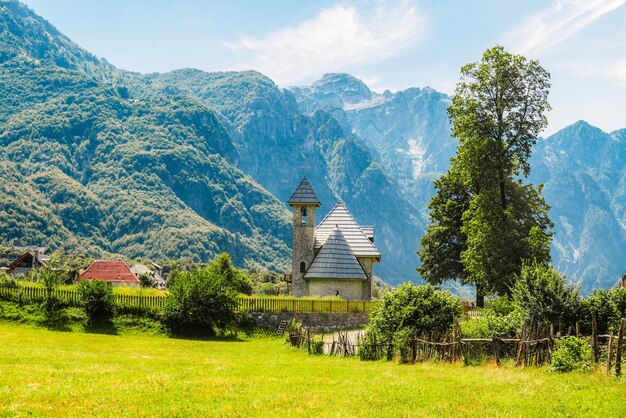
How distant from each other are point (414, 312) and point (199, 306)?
1512 cm

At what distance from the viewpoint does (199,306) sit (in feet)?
126

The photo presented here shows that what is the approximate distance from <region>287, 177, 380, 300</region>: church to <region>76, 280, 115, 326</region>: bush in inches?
612

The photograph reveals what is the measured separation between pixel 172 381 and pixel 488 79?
2860cm

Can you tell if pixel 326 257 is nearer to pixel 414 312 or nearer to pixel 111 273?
pixel 414 312

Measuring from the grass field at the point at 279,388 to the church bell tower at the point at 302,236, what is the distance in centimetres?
2582

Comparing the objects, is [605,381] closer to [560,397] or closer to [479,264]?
[560,397]

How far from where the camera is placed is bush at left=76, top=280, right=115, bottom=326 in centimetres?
3841

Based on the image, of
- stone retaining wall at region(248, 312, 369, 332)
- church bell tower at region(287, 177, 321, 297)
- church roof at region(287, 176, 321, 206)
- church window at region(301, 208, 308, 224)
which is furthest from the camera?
church window at region(301, 208, 308, 224)

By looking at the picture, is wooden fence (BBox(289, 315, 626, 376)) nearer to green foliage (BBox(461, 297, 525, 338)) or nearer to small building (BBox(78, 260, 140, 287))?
green foliage (BBox(461, 297, 525, 338))

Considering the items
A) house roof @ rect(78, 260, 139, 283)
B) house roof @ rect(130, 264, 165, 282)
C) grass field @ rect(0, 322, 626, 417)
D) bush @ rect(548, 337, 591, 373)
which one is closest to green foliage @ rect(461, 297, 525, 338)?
grass field @ rect(0, 322, 626, 417)

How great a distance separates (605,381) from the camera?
17.3m

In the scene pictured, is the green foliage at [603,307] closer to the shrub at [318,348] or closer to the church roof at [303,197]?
the shrub at [318,348]

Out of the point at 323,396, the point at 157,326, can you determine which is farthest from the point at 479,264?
the point at 323,396

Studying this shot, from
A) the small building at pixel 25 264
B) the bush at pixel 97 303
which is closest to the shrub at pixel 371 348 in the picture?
the bush at pixel 97 303
